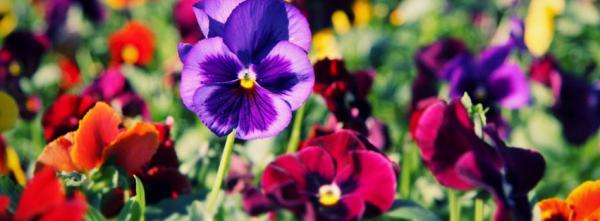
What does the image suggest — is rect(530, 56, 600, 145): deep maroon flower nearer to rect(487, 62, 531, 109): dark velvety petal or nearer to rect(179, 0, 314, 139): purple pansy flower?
rect(487, 62, 531, 109): dark velvety petal

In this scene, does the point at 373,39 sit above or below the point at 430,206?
above

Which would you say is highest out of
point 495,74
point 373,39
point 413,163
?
point 373,39

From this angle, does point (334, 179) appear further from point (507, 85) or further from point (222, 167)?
point (507, 85)

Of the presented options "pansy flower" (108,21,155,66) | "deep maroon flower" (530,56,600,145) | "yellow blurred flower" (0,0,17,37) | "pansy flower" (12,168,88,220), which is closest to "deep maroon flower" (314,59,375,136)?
"pansy flower" (12,168,88,220)

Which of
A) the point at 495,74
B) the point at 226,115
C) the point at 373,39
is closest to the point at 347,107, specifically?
the point at 226,115

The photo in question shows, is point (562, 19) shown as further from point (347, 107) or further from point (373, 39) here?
point (347, 107)

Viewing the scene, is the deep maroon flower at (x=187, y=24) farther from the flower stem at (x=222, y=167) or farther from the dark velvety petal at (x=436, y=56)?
the flower stem at (x=222, y=167)

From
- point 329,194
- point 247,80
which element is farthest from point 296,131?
point 247,80
